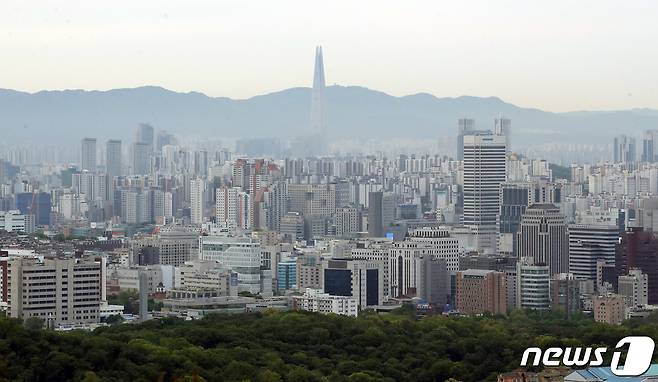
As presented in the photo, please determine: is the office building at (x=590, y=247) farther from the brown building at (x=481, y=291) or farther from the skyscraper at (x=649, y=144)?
the skyscraper at (x=649, y=144)

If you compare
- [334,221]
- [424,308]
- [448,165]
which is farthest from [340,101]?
[424,308]

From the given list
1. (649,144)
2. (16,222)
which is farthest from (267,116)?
(16,222)

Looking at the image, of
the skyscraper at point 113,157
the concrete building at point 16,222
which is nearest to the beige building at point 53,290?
the concrete building at point 16,222

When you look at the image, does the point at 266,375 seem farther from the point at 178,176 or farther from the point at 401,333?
the point at 178,176

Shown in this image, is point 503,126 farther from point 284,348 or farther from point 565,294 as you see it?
point 284,348

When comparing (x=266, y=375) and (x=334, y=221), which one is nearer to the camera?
(x=266, y=375)
